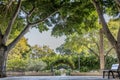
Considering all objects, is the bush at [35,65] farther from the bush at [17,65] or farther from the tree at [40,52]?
the tree at [40,52]

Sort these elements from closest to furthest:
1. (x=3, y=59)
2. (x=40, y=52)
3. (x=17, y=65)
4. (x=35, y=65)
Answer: (x=3, y=59)
(x=35, y=65)
(x=17, y=65)
(x=40, y=52)

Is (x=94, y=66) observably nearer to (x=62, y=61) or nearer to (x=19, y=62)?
(x=62, y=61)

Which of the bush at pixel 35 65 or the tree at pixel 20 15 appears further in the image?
the bush at pixel 35 65

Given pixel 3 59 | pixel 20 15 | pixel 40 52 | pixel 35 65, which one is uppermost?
pixel 20 15

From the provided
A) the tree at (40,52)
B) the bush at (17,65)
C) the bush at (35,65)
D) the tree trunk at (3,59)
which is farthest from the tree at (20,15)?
the tree at (40,52)

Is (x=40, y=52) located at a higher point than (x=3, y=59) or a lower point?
higher

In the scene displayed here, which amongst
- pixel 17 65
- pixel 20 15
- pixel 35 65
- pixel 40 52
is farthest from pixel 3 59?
pixel 40 52

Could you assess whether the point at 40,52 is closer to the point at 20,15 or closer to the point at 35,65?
the point at 35,65

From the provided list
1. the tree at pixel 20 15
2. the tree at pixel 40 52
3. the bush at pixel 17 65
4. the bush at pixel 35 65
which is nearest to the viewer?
the tree at pixel 20 15

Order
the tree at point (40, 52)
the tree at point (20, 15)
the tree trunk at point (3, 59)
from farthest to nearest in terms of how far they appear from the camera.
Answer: the tree at point (40, 52) → the tree at point (20, 15) → the tree trunk at point (3, 59)

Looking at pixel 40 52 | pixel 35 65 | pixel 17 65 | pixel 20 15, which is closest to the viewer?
pixel 20 15

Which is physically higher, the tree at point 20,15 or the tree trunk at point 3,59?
the tree at point 20,15

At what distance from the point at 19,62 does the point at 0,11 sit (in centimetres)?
1182

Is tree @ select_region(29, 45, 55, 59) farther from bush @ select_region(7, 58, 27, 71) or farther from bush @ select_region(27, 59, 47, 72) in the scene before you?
bush @ select_region(27, 59, 47, 72)
